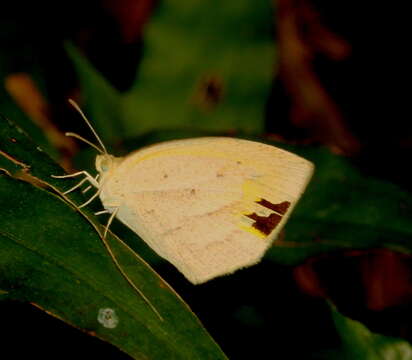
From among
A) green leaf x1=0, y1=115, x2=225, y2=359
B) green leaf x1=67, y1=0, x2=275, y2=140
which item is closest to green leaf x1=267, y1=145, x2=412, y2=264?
green leaf x1=67, y1=0, x2=275, y2=140

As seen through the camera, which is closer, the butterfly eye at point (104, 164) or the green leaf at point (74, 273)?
the green leaf at point (74, 273)

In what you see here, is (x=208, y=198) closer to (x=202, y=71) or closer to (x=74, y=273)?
(x=74, y=273)

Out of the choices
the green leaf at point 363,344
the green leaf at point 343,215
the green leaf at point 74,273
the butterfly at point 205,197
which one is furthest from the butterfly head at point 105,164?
the green leaf at point 363,344

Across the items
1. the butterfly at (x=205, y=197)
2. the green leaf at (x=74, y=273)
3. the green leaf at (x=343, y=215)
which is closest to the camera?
the green leaf at (x=74, y=273)

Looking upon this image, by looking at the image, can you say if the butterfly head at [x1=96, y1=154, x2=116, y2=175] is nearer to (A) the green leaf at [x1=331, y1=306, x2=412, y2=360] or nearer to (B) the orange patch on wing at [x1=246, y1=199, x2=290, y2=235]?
(B) the orange patch on wing at [x1=246, y1=199, x2=290, y2=235]

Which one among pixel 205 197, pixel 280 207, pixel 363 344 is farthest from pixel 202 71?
pixel 363 344

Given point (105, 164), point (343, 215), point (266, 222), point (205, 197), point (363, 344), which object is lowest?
point (363, 344)

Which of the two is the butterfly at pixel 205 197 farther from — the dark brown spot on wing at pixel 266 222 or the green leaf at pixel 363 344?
the green leaf at pixel 363 344
